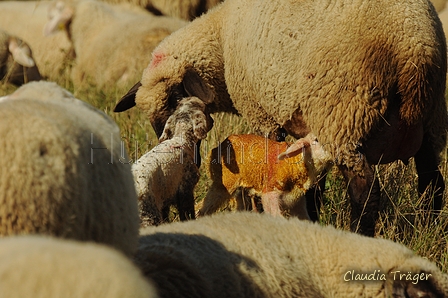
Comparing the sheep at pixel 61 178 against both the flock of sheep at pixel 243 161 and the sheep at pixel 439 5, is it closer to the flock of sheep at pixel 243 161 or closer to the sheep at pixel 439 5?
the flock of sheep at pixel 243 161

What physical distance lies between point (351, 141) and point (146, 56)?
483cm

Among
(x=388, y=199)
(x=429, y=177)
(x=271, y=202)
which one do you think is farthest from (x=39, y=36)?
(x=429, y=177)

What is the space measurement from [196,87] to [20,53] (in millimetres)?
4187

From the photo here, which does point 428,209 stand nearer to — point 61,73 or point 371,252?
point 371,252

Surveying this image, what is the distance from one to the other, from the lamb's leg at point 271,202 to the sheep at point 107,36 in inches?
151

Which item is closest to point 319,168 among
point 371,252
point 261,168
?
point 261,168

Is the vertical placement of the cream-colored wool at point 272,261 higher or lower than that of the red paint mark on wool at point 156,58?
lower

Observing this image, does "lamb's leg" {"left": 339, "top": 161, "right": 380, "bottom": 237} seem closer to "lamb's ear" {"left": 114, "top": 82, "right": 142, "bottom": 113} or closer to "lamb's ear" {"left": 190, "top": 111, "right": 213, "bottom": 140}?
"lamb's ear" {"left": 190, "top": 111, "right": 213, "bottom": 140}

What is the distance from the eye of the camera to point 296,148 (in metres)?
Result: 4.16

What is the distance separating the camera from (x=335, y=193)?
4598mm

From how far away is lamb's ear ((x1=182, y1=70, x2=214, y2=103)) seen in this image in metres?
4.91

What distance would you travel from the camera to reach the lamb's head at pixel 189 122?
14.8ft

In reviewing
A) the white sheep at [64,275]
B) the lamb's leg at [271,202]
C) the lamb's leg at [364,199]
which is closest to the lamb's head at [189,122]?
the lamb's leg at [271,202]

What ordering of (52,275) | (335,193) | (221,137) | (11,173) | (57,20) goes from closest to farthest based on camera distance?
(52,275)
(11,173)
(335,193)
(221,137)
(57,20)
